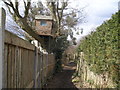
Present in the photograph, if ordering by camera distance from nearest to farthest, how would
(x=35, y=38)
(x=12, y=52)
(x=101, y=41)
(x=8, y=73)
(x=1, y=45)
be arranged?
(x=1, y=45) < (x=8, y=73) < (x=12, y=52) < (x=101, y=41) < (x=35, y=38)

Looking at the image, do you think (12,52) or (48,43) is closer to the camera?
(12,52)

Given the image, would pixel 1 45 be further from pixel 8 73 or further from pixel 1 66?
pixel 8 73

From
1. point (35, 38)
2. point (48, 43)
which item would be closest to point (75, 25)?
point (48, 43)

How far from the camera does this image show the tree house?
54.0ft

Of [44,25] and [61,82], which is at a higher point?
[44,25]

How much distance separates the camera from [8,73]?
2.50m

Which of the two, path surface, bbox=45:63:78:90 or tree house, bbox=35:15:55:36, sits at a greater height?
tree house, bbox=35:15:55:36

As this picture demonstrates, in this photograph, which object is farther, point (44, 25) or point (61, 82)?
point (44, 25)

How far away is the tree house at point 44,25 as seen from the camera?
16.5m

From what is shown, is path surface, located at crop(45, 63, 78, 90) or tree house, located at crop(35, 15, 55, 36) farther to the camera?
tree house, located at crop(35, 15, 55, 36)

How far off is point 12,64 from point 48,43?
15.2 meters

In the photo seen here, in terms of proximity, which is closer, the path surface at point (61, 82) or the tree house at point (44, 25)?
the path surface at point (61, 82)

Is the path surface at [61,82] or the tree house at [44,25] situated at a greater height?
the tree house at [44,25]

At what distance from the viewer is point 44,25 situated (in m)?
16.7
